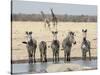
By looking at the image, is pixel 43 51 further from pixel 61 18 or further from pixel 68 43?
pixel 61 18

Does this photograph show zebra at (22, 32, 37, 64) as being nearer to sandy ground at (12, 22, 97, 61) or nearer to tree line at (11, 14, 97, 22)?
sandy ground at (12, 22, 97, 61)

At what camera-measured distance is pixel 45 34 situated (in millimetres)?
2379

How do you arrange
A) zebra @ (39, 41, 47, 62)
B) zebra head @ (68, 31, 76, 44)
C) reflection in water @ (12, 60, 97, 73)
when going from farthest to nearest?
zebra head @ (68, 31, 76, 44), zebra @ (39, 41, 47, 62), reflection in water @ (12, 60, 97, 73)

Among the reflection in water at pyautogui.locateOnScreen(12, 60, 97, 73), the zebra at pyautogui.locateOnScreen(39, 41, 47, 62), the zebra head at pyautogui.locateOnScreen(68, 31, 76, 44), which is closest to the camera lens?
the reflection in water at pyautogui.locateOnScreen(12, 60, 97, 73)

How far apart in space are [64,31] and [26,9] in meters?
0.47

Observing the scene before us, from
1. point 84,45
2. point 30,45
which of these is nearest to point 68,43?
point 84,45

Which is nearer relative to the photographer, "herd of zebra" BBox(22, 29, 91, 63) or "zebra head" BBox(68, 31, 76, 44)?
"herd of zebra" BBox(22, 29, 91, 63)

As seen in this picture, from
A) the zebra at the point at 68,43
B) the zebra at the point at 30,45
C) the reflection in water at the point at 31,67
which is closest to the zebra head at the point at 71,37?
the zebra at the point at 68,43

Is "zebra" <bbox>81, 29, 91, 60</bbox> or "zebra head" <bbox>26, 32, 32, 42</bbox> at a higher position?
"zebra head" <bbox>26, 32, 32, 42</bbox>

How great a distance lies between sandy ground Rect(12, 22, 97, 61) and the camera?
2.27m

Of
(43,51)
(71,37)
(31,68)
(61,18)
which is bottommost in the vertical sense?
(31,68)

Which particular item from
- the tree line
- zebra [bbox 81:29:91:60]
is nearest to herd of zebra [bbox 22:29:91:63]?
zebra [bbox 81:29:91:60]

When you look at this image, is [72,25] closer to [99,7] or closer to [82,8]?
[82,8]

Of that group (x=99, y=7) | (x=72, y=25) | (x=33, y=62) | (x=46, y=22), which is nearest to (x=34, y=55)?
(x=33, y=62)
